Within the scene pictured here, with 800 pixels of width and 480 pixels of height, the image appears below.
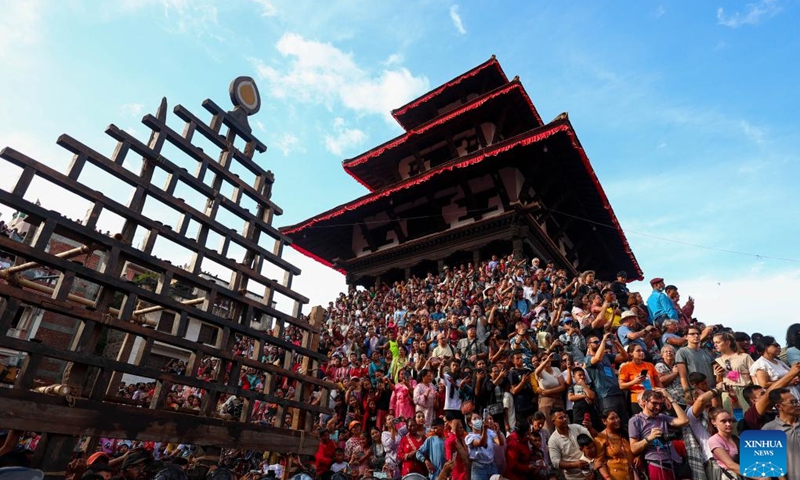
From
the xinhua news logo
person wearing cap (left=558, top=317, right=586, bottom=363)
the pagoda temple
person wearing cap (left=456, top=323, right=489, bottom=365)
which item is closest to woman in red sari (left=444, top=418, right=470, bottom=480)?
person wearing cap (left=456, top=323, right=489, bottom=365)

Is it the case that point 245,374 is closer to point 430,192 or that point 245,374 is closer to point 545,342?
point 545,342

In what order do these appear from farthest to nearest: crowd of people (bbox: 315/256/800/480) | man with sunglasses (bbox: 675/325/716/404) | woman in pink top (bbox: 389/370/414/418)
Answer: woman in pink top (bbox: 389/370/414/418) < man with sunglasses (bbox: 675/325/716/404) < crowd of people (bbox: 315/256/800/480)

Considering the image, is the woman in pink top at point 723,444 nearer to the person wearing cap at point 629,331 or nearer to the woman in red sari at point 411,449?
the person wearing cap at point 629,331

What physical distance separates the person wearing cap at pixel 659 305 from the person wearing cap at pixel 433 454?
4977mm

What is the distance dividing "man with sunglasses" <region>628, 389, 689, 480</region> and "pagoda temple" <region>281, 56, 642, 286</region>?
10268 millimetres

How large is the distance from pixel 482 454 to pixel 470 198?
12.4 metres

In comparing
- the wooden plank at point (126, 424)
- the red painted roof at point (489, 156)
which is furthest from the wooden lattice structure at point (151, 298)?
the red painted roof at point (489, 156)

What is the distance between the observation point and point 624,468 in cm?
520

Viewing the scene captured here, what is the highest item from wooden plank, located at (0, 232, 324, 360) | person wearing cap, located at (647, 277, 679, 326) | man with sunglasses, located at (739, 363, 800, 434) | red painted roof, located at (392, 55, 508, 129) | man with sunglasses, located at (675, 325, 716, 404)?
red painted roof, located at (392, 55, 508, 129)

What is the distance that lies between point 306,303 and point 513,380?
13.5ft

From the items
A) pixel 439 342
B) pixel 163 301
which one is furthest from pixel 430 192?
pixel 163 301

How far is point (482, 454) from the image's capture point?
6.02 metres

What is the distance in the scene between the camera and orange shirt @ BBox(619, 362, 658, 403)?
6016 millimetres

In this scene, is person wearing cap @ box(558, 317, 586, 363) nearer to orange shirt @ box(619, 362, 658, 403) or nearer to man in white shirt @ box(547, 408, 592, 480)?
orange shirt @ box(619, 362, 658, 403)
